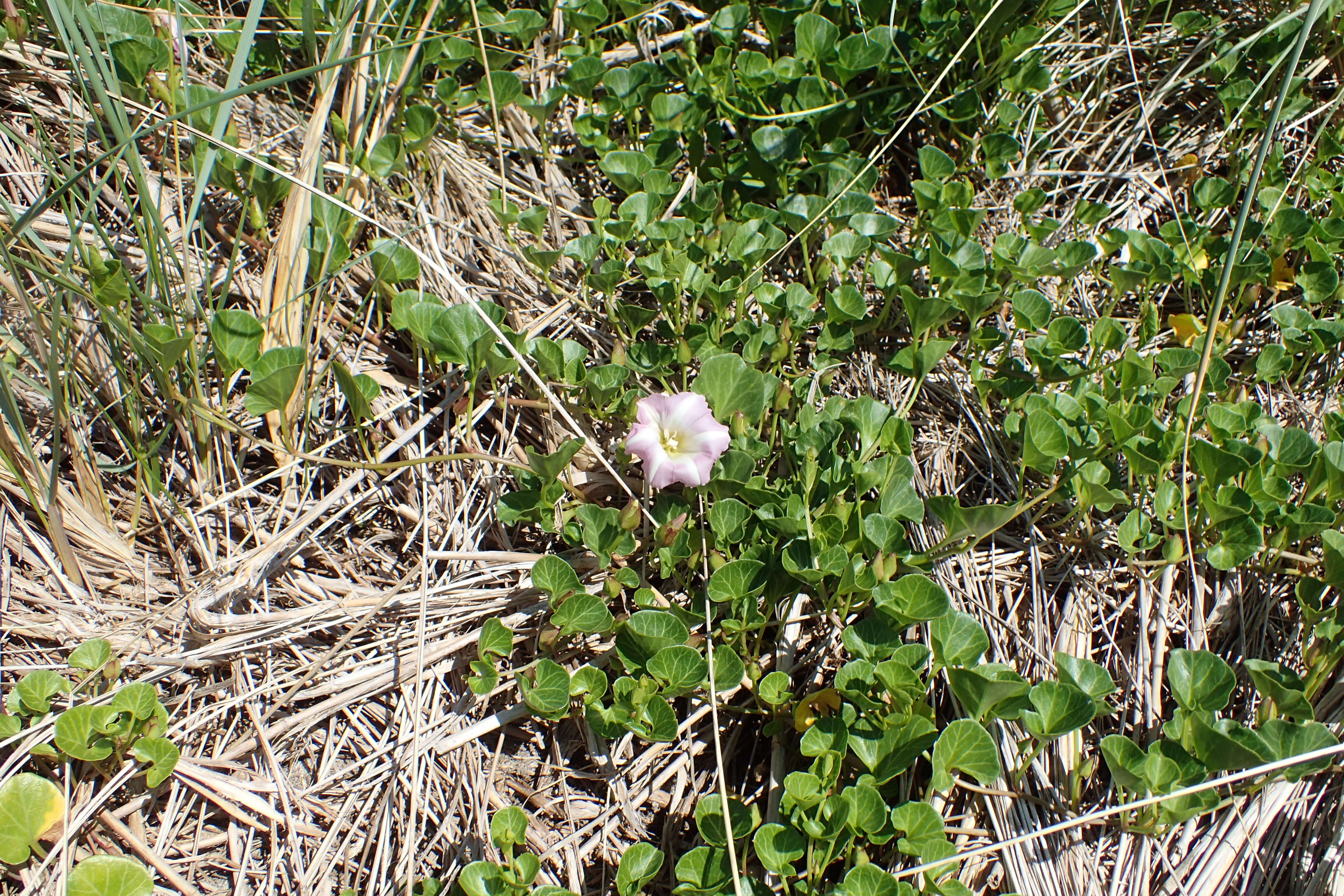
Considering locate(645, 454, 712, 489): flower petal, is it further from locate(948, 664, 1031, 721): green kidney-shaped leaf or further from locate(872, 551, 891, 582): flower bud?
locate(948, 664, 1031, 721): green kidney-shaped leaf

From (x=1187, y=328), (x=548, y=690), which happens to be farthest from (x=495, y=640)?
(x=1187, y=328)

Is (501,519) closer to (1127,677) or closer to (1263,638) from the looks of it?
(1127,677)

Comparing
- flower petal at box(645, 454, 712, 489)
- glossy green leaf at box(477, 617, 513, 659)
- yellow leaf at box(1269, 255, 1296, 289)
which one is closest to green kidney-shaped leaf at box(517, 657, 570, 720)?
glossy green leaf at box(477, 617, 513, 659)

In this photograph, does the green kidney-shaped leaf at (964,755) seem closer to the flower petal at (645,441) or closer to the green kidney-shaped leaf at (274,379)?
the flower petal at (645,441)

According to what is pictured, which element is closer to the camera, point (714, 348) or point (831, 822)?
point (831, 822)

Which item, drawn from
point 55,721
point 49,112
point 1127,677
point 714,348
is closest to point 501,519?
point 714,348

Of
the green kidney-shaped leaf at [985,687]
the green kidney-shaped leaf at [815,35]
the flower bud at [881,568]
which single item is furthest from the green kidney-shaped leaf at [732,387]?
the green kidney-shaped leaf at [815,35]

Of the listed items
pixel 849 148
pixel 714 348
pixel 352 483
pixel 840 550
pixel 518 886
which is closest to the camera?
pixel 518 886

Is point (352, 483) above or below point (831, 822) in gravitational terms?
above
